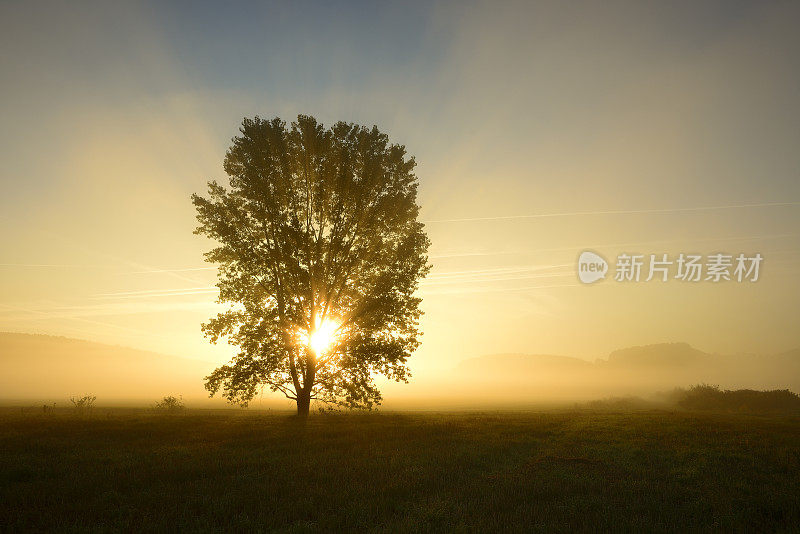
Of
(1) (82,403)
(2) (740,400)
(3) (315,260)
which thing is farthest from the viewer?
(2) (740,400)

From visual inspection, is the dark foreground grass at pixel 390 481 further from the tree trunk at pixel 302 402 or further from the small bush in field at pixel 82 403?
the small bush in field at pixel 82 403

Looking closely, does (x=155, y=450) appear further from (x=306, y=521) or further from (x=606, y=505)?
(x=606, y=505)

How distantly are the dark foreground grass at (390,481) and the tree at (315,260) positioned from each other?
6.89 m

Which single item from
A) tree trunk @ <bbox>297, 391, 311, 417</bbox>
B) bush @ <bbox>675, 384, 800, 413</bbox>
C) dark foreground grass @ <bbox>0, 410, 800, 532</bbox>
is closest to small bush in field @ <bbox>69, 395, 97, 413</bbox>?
dark foreground grass @ <bbox>0, 410, 800, 532</bbox>

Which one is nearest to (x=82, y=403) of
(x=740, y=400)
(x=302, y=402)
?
(x=302, y=402)

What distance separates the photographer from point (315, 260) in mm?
27094

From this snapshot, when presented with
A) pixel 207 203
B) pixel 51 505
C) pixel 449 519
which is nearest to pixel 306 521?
pixel 449 519

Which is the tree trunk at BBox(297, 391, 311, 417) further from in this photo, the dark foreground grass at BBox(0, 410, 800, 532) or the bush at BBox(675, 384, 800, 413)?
the bush at BBox(675, 384, 800, 413)

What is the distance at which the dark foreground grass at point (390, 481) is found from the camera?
8.68m

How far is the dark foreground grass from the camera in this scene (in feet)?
28.5

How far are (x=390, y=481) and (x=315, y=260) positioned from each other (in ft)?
57.3

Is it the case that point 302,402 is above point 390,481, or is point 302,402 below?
above

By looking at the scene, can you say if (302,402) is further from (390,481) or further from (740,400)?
(740,400)

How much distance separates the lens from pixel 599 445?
698 inches
